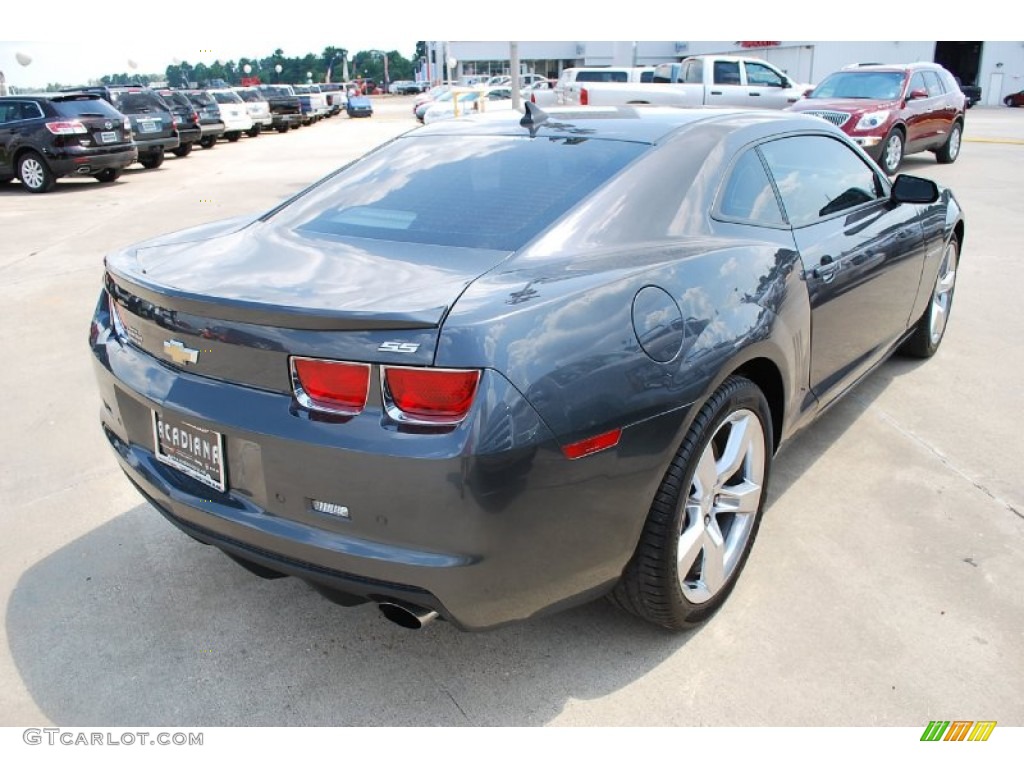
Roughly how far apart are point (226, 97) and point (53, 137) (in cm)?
1420

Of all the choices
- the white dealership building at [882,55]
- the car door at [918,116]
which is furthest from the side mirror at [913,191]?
the white dealership building at [882,55]

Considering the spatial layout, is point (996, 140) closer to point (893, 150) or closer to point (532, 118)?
point (893, 150)

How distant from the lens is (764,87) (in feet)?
59.5

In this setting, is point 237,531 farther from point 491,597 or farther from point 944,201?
point 944,201

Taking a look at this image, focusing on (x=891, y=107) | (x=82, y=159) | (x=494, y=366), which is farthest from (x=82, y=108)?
(x=494, y=366)

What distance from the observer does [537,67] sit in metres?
73.1

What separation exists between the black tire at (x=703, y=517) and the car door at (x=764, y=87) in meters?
16.7

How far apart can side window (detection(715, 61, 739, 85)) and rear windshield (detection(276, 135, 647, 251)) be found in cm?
1684

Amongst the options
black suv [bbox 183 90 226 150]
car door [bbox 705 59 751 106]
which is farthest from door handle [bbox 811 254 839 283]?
black suv [bbox 183 90 226 150]

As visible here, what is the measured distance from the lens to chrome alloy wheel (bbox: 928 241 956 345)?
4.95 m

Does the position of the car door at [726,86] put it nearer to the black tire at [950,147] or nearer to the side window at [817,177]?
the black tire at [950,147]

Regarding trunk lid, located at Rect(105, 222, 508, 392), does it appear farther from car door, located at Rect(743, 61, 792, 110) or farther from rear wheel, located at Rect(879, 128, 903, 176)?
car door, located at Rect(743, 61, 792, 110)

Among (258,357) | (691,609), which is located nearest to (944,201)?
(691,609)

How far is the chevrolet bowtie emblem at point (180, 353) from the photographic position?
2268 mm
